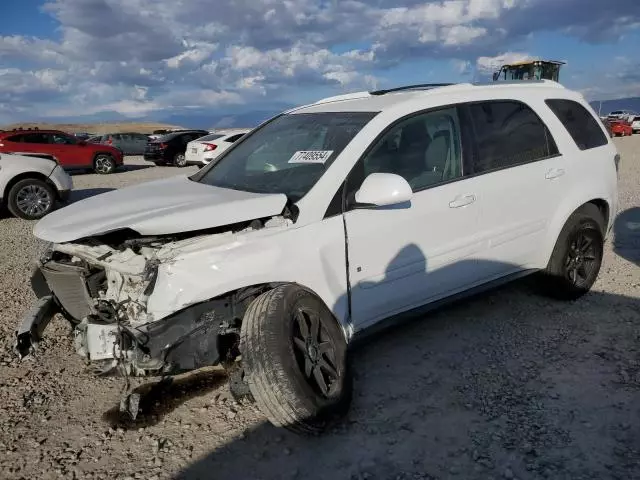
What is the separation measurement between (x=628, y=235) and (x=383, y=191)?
527 cm

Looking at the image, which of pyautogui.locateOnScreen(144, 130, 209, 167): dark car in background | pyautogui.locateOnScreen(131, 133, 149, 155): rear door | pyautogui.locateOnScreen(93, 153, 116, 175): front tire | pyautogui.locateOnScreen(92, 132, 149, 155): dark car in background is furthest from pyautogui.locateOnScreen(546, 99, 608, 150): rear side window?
pyautogui.locateOnScreen(131, 133, 149, 155): rear door

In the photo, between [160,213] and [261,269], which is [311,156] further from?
[160,213]

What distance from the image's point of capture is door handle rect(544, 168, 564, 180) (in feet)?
13.6

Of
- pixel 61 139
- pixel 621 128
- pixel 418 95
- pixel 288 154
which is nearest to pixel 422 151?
pixel 418 95

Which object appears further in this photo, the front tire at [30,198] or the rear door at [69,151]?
the rear door at [69,151]

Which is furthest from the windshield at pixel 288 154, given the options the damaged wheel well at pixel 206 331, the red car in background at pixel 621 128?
the red car in background at pixel 621 128

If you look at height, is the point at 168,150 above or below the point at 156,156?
above

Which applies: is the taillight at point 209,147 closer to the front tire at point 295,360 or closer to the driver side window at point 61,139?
the driver side window at point 61,139

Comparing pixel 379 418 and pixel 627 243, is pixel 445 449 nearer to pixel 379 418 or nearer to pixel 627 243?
pixel 379 418

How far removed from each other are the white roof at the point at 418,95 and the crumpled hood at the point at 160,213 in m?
1.07

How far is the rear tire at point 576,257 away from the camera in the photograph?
14.5ft

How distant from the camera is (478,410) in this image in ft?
10.4

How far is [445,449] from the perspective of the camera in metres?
2.83

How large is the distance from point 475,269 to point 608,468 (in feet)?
5.06
